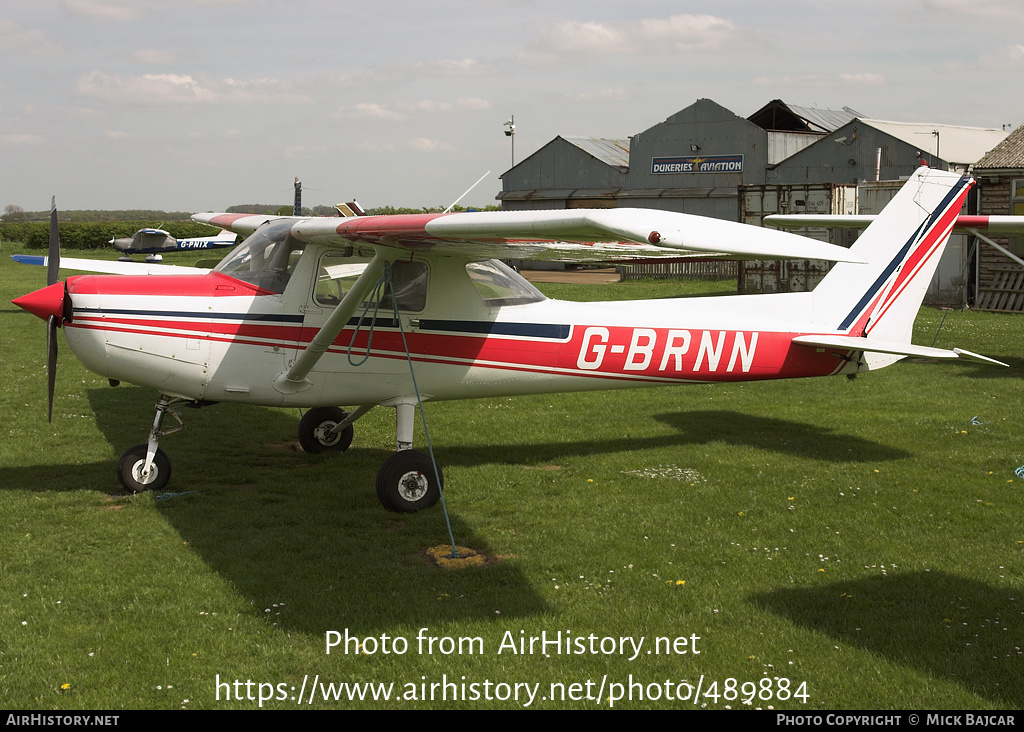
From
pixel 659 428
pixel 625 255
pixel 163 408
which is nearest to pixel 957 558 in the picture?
pixel 625 255

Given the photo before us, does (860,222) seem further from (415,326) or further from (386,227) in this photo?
(386,227)

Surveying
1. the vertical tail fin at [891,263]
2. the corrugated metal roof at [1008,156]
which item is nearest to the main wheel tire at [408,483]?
the vertical tail fin at [891,263]

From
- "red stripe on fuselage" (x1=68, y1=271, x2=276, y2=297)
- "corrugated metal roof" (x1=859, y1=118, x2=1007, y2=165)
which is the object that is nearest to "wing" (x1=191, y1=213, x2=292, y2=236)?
"red stripe on fuselage" (x1=68, y1=271, x2=276, y2=297)

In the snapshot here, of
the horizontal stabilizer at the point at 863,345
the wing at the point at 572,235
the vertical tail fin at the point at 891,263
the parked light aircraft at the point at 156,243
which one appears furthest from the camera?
the parked light aircraft at the point at 156,243

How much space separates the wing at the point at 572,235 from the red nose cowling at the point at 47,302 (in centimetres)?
213

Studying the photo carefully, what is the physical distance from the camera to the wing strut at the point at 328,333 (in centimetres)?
766

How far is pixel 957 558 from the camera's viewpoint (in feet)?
22.6

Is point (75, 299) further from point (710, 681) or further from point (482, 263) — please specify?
point (710, 681)

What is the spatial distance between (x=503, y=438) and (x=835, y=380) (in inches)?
264

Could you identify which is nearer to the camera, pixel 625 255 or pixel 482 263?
pixel 625 255

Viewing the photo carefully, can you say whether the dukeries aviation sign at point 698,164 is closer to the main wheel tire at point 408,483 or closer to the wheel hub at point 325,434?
the wheel hub at point 325,434

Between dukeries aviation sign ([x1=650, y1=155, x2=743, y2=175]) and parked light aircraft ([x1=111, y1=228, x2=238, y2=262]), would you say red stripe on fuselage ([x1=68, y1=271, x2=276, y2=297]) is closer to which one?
dukeries aviation sign ([x1=650, y1=155, x2=743, y2=175])

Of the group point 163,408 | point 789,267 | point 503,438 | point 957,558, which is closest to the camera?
point 957,558

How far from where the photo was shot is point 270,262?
335 inches
